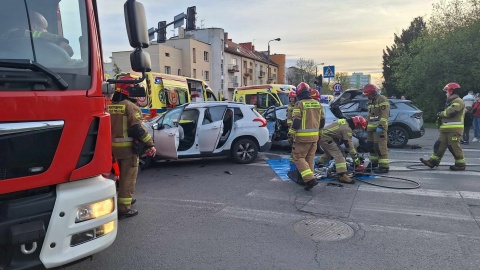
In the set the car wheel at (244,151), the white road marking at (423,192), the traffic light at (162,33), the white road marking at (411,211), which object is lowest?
the white road marking at (423,192)

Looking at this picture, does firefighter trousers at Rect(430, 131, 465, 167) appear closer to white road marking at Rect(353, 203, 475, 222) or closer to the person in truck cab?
white road marking at Rect(353, 203, 475, 222)

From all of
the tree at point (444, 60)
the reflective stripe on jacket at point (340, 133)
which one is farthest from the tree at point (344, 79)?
the reflective stripe on jacket at point (340, 133)

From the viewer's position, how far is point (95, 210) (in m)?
2.56

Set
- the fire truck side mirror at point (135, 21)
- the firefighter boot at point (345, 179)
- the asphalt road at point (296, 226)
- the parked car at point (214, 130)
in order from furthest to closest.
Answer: the parked car at point (214, 130)
the firefighter boot at point (345, 179)
the asphalt road at point (296, 226)
the fire truck side mirror at point (135, 21)

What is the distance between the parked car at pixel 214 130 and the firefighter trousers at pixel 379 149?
245cm

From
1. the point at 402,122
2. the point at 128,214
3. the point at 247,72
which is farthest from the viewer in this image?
the point at 247,72

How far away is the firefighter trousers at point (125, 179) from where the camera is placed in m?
4.56

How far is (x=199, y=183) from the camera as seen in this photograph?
21.4 feet

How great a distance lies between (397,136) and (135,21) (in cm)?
1001

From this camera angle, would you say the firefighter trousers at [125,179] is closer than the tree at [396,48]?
Yes

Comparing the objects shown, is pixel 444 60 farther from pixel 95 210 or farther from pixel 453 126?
pixel 95 210

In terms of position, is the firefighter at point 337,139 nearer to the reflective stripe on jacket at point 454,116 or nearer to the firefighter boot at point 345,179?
the firefighter boot at point 345,179

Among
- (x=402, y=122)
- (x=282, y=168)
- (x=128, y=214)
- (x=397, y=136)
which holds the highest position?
(x=402, y=122)

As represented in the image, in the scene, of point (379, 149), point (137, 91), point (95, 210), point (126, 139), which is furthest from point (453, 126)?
point (95, 210)
